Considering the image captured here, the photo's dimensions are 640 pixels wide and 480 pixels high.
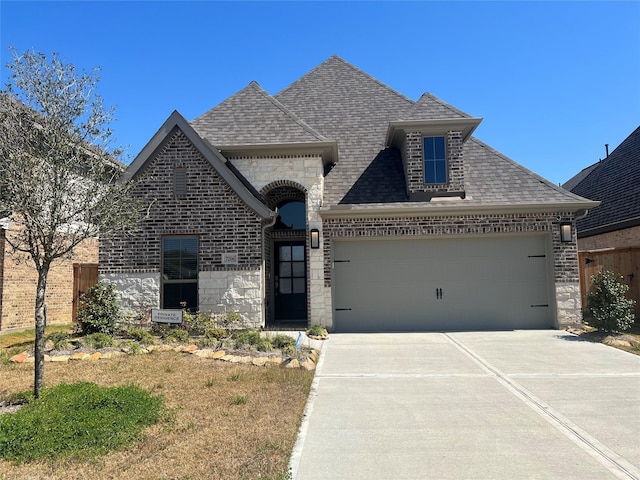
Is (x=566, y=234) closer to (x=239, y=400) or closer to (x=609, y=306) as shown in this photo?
(x=609, y=306)

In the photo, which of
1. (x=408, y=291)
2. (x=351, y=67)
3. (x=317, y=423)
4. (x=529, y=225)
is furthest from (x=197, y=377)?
(x=351, y=67)

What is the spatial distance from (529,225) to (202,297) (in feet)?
29.2

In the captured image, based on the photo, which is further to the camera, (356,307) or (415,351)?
(356,307)

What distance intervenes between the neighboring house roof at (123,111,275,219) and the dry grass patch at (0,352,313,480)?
168 inches

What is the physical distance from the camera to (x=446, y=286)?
1174 cm

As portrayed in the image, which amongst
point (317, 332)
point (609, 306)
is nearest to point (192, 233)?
point (317, 332)

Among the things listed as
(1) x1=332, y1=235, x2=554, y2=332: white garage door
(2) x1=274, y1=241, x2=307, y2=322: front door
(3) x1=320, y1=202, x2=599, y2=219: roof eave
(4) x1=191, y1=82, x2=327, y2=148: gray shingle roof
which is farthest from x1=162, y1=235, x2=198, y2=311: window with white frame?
(1) x1=332, y1=235, x2=554, y2=332: white garage door

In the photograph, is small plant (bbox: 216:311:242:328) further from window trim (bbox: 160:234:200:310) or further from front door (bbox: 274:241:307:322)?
front door (bbox: 274:241:307:322)

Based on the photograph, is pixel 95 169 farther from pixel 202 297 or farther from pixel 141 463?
pixel 202 297

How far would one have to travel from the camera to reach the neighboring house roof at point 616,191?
14.5 m

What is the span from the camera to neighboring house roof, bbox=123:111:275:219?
1089 centimetres

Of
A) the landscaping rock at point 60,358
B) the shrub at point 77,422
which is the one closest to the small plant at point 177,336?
the landscaping rock at point 60,358

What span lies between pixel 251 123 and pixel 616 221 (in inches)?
501

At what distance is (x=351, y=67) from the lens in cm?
1630
